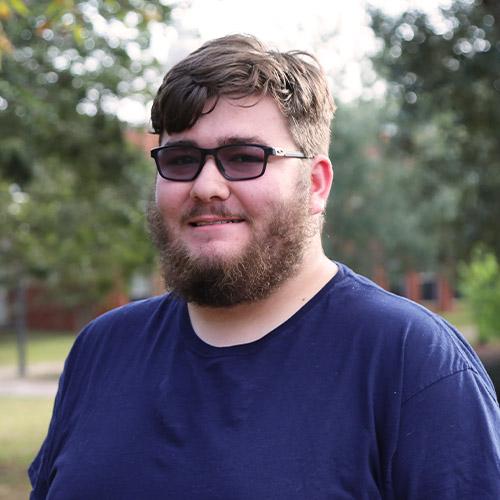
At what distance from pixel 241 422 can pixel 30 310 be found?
1372 inches

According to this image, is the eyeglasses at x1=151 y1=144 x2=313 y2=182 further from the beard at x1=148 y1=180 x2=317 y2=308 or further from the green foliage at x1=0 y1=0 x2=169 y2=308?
the green foliage at x1=0 y1=0 x2=169 y2=308

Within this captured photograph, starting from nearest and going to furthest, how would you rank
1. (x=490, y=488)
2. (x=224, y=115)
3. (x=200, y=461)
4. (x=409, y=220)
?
(x=490, y=488) < (x=200, y=461) < (x=224, y=115) < (x=409, y=220)

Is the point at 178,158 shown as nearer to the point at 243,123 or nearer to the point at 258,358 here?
the point at 243,123

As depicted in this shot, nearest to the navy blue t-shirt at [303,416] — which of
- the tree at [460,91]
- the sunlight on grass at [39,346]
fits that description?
the tree at [460,91]

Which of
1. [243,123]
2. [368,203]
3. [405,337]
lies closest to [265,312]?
[405,337]

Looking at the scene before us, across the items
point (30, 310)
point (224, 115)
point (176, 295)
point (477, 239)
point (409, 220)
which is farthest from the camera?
point (30, 310)

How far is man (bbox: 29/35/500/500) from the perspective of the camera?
4.73 ft

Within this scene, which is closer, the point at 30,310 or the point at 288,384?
the point at 288,384

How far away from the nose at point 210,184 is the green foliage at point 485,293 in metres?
17.1

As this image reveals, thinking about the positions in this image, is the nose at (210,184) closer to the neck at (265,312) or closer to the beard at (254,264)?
the beard at (254,264)

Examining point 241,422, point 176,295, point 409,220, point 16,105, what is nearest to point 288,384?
point 241,422

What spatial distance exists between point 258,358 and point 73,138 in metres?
7.49

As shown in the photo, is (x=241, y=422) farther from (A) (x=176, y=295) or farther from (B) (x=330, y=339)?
(A) (x=176, y=295)

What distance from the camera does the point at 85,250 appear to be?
1085cm
